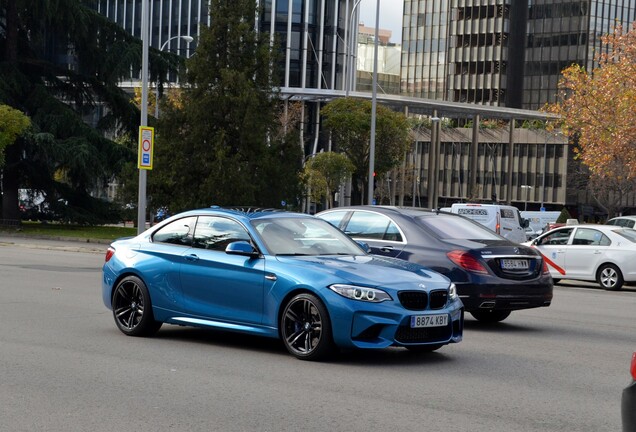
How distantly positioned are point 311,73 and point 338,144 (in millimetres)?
31680

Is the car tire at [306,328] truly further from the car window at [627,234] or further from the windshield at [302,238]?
the car window at [627,234]

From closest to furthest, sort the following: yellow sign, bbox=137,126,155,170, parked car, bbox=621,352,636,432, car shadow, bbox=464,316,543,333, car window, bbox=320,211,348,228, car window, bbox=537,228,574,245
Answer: parked car, bbox=621,352,636,432 → car shadow, bbox=464,316,543,333 → car window, bbox=320,211,348,228 → car window, bbox=537,228,574,245 → yellow sign, bbox=137,126,155,170

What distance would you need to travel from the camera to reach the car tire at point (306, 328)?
9.84m

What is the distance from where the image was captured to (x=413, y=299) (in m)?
9.97

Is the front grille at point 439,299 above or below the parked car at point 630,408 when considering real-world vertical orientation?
below

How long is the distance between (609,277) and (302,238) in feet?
47.4

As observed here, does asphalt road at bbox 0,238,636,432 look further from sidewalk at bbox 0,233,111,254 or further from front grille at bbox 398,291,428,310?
sidewalk at bbox 0,233,111,254

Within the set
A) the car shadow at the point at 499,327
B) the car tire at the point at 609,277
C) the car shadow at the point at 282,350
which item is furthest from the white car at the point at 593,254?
the car shadow at the point at 282,350

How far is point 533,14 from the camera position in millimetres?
125625

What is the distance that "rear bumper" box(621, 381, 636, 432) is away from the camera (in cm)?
460

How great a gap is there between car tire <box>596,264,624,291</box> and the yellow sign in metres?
13.8

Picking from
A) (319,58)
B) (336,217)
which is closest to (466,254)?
(336,217)

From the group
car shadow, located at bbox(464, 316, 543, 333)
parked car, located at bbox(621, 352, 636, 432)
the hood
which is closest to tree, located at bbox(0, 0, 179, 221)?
car shadow, located at bbox(464, 316, 543, 333)

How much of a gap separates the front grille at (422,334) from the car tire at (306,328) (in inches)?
25.2
